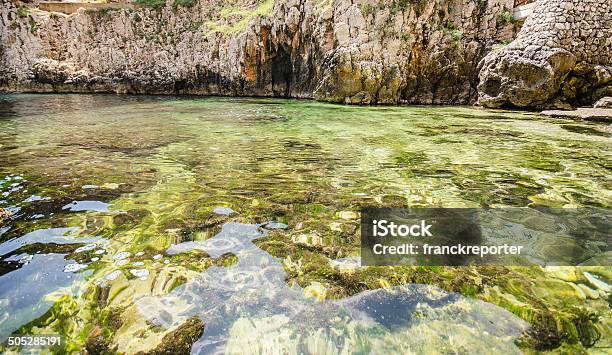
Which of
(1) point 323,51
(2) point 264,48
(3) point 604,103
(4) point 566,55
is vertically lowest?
(3) point 604,103

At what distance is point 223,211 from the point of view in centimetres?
314

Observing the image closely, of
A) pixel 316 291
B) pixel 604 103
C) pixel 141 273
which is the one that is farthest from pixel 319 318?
pixel 604 103

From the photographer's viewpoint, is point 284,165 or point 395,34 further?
point 395,34

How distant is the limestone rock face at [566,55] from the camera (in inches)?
468

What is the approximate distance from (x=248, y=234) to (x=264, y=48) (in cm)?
2226

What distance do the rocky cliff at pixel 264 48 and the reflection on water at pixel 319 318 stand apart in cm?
1548

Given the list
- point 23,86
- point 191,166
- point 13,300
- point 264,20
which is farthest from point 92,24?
point 13,300

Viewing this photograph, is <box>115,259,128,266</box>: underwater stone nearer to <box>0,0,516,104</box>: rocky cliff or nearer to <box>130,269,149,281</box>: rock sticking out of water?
<box>130,269,149,281</box>: rock sticking out of water

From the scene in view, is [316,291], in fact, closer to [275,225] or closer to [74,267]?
[275,225]

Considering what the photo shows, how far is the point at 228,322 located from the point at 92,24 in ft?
117

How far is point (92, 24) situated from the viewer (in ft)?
94.7

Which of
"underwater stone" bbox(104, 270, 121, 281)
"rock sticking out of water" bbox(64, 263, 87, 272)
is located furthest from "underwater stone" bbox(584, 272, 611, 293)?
"rock sticking out of water" bbox(64, 263, 87, 272)

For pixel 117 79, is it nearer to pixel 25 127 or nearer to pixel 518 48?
pixel 25 127
